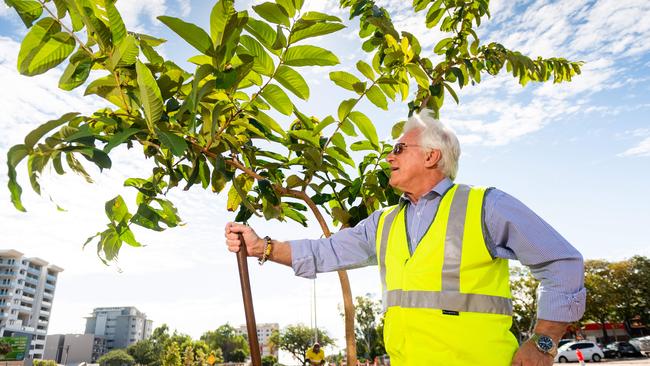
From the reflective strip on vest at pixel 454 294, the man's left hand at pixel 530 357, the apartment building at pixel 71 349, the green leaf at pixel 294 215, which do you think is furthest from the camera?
the apartment building at pixel 71 349

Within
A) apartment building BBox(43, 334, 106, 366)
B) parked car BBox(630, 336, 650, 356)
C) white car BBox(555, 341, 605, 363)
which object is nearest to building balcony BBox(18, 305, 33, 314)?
apartment building BBox(43, 334, 106, 366)

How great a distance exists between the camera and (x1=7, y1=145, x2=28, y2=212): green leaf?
4.57ft

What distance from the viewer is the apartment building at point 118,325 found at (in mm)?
131500

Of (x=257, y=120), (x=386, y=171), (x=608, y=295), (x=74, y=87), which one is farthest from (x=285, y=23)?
(x=608, y=295)

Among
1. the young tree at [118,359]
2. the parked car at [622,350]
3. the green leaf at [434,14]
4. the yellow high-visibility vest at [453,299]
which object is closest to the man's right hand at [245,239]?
the yellow high-visibility vest at [453,299]

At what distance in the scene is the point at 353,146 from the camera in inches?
88.6

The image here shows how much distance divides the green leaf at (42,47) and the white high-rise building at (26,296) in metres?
106

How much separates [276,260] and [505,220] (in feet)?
3.19

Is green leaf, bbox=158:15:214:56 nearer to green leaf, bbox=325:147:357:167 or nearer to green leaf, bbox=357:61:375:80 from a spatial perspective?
green leaf, bbox=357:61:375:80

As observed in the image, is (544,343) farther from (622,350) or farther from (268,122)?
(622,350)

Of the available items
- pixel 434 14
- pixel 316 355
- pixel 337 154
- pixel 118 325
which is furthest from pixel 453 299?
pixel 118 325

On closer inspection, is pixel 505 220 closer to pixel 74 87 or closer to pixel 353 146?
pixel 353 146

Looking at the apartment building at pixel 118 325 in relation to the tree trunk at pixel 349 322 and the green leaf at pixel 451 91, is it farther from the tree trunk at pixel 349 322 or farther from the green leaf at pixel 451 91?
the green leaf at pixel 451 91

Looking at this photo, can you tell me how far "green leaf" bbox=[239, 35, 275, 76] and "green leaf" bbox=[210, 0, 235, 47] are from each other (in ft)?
0.63
